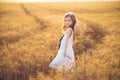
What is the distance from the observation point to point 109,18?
3936 mm

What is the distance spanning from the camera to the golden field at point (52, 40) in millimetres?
3588

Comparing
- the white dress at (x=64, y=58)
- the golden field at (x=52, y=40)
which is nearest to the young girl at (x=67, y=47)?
the white dress at (x=64, y=58)

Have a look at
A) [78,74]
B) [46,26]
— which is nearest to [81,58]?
[78,74]

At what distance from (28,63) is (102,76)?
0.91 m

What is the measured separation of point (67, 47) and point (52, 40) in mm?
342

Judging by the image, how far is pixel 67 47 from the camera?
353 cm

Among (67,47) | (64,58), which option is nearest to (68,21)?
Answer: (67,47)

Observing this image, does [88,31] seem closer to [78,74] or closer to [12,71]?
[78,74]

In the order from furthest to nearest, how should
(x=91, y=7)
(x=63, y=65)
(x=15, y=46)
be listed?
(x=91, y=7), (x=15, y=46), (x=63, y=65)

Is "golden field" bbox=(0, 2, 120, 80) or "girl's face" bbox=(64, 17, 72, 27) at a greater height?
"girl's face" bbox=(64, 17, 72, 27)

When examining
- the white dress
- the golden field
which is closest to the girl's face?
the white dress

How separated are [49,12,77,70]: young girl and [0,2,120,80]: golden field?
107 mm

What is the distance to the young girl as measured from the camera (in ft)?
11.5

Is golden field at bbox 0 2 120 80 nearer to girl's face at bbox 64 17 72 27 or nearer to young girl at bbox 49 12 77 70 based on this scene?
young girl at bbox 49 12 77 70
